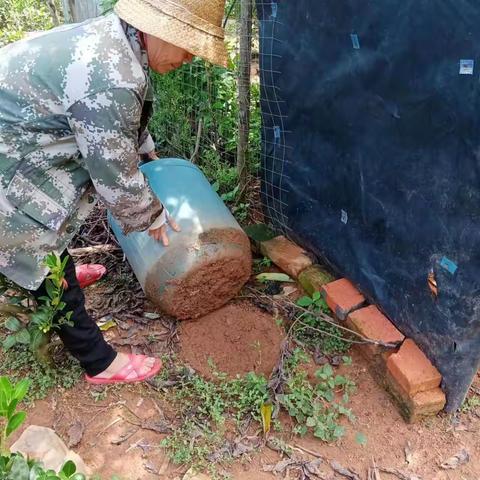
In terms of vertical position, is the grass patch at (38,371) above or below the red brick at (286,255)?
above

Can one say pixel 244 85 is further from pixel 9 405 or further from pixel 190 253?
pixel 9 405

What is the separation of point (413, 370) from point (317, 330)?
0.52 m

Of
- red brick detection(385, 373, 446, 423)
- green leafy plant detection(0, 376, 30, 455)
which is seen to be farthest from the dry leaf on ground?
green leafy plant detection(0, 376, 30, 455)

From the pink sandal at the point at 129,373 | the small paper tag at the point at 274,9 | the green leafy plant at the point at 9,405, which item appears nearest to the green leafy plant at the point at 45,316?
the pink sandal at the point at 129,373

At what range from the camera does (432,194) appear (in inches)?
78.7

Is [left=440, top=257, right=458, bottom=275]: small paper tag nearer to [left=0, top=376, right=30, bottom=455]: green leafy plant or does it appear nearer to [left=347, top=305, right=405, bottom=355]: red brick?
[left=347, top=305, right=405, bottom=355]: red brick

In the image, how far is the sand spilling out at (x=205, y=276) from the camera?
101 inches

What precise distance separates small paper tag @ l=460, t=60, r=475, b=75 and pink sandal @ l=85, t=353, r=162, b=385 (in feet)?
5.90

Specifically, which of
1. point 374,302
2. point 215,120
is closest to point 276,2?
point 215,120

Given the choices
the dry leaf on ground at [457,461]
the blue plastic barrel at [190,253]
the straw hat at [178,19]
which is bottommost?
the dry leaf on ground at [457,461]

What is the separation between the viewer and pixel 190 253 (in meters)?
2.54

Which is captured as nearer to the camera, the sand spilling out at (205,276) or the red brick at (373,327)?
the red brick at (373,327)

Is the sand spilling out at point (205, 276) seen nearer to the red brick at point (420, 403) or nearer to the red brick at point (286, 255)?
the red brick at point (286, 255)

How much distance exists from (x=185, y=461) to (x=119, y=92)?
142cm
